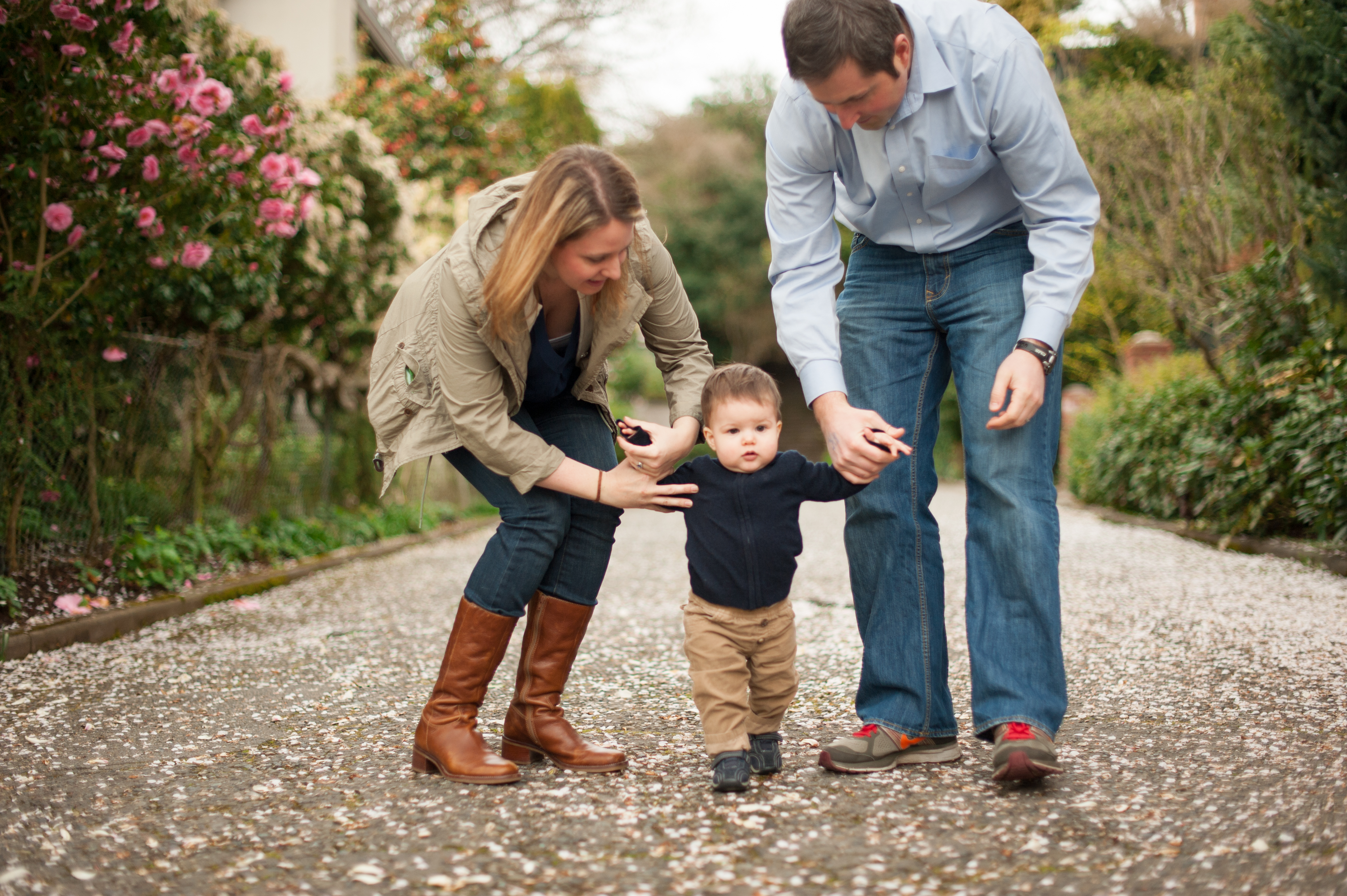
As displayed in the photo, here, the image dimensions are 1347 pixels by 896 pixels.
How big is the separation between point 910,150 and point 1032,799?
4.52 feet

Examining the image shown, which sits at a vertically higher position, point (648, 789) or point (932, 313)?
point (932, 313)

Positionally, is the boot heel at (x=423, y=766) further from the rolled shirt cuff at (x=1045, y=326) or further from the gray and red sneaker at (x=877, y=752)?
the rolled shirt cuff at (x=1045, y=326)

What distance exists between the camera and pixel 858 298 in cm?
256

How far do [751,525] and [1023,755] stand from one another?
28.2 inches

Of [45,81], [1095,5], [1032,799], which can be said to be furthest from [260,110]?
[1095,5]

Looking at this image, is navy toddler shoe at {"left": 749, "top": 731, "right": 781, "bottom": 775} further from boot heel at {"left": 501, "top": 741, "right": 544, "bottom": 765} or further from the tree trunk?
the tree trunk

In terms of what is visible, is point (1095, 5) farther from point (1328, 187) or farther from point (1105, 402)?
point (1328, 187)

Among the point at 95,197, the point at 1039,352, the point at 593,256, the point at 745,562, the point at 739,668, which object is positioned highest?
the point at 95,197

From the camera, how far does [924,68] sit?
89.4 inches

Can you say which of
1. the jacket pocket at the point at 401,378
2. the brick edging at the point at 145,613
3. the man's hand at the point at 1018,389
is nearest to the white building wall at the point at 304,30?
the brick edging at the point at 145,613

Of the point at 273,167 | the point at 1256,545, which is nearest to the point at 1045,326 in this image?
the point at 273,167

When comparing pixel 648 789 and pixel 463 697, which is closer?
pixel 648 789

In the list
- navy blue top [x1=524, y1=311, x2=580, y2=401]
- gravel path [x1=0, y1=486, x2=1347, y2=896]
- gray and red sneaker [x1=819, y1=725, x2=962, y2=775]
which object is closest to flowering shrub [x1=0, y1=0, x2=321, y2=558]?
gravel path [x1=0, y1=486, x2=1347, y2=896]

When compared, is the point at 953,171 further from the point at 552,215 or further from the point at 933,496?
the point at 552,215
